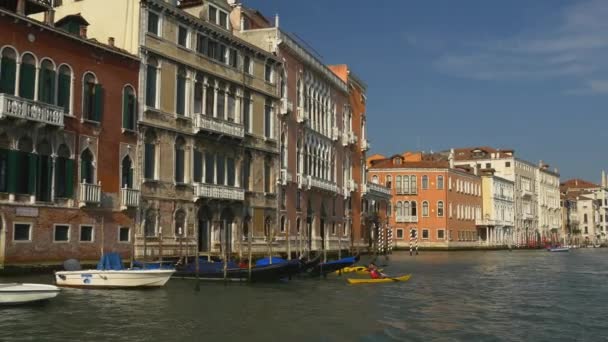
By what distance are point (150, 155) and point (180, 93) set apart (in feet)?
9.45

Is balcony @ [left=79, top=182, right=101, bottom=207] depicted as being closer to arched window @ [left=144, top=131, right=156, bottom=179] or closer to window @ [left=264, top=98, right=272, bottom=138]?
arched window @ [left=144, top=131, right=156, bottom=179]

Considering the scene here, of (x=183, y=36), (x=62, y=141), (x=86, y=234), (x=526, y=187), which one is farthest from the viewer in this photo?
(x=526, y=187)

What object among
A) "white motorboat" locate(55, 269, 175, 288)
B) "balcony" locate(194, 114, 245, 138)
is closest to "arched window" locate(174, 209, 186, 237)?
"balcony" locate(194, 114, 245, 138)

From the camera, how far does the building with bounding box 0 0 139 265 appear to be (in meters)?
20.7

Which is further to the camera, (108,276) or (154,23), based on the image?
(154,23)

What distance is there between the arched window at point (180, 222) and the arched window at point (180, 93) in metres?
→ 3.71

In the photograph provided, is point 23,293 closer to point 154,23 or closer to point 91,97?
point 91,97

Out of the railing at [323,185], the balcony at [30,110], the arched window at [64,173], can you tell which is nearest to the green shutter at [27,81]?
the balcony at [30,110]

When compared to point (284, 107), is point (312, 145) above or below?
below

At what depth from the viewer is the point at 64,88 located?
2255cm

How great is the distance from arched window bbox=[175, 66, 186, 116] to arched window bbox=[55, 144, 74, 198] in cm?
562

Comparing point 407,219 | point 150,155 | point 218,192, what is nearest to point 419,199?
→ point 407,219

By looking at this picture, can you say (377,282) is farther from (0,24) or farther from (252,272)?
(0,24)

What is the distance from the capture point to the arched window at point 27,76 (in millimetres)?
21047
